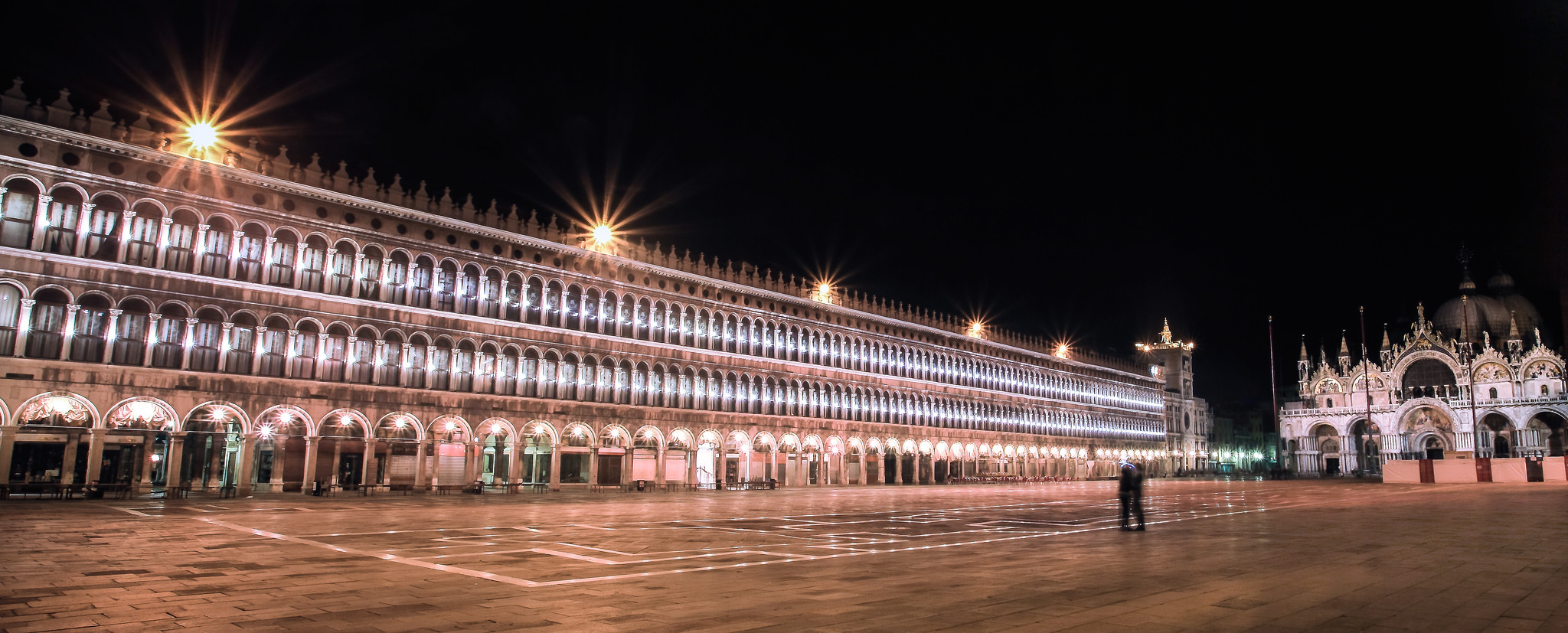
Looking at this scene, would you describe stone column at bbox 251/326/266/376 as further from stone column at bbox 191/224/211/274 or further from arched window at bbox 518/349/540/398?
arched window at bbox 518/349/540/398

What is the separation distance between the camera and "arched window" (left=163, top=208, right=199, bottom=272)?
32375mm

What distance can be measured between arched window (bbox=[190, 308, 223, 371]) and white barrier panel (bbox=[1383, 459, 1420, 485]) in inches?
2583

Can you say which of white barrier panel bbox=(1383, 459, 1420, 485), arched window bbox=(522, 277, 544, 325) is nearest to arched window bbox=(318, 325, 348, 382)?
arched window bbox=(522, 277, 544, 325)

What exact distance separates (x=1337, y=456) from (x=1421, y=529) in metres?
93.0

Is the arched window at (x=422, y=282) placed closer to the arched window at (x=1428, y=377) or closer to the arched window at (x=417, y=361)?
the arched window at (x=417, y=361)

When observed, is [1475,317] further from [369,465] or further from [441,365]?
[369,465]

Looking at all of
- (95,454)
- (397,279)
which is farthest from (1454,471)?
(95,454)

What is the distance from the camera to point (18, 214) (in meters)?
29.6

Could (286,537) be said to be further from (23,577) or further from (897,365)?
(897,365)

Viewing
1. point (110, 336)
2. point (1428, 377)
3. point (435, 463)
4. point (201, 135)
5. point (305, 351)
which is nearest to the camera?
point (110, 336)

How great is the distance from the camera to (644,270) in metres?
48.1

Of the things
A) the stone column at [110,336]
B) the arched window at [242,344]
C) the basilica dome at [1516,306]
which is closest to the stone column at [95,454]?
the stone column at [110,336]

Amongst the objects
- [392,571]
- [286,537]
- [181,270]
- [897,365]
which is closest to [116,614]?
[392,571]

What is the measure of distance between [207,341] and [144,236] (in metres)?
4.27
